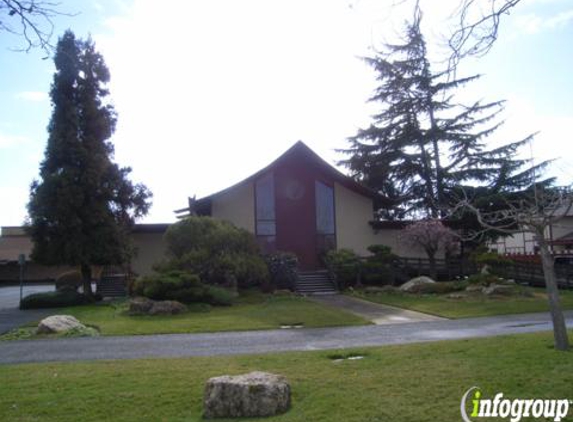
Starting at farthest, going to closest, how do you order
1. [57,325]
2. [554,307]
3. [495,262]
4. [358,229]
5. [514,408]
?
[358,229], [495,262], [57,325], [554,307], [514,408]

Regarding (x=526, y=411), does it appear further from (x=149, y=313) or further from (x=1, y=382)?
(x=149, y=313)

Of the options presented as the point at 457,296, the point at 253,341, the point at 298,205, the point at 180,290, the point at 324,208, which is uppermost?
the point at 298,205

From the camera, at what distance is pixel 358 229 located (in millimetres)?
34594

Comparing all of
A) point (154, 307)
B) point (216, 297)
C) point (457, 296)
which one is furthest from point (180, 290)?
point (457, 296)

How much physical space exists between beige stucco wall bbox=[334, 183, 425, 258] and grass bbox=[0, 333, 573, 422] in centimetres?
2433

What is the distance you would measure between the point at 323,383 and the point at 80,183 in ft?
76.1

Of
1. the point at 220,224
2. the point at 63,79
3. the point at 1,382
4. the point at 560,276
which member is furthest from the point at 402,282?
the point at 1,382

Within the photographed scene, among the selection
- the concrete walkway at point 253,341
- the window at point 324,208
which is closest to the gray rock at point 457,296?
the concrete walkway at point 253,341

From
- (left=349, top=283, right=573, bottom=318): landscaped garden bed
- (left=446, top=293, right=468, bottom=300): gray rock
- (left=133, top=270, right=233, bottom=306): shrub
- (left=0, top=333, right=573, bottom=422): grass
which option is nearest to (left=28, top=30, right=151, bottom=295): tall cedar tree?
(left=133, top=270, right=233, bottom=306): shrub

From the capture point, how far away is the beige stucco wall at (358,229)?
3431 centimetres

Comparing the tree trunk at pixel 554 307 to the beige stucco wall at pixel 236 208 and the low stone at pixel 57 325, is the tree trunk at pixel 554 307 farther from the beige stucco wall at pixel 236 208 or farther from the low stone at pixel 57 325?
the beige stucco wall at pixel 236 208

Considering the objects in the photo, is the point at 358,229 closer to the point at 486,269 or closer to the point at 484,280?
the point at 486,269

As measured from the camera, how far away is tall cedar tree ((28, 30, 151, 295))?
26828 millimetres

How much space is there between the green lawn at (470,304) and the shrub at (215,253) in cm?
569
